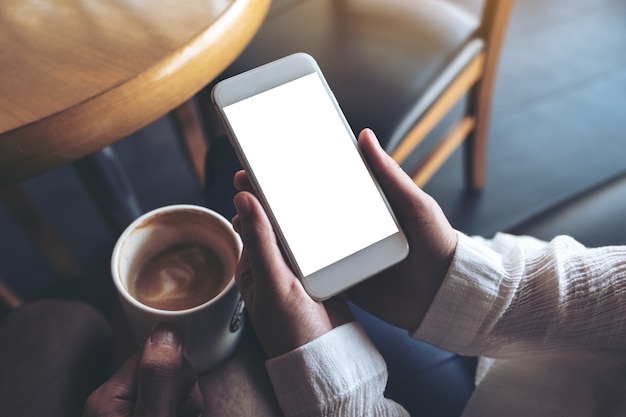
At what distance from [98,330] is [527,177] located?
878 mm

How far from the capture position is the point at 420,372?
0.46 meters

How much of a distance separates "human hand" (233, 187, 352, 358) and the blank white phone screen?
0.7 inches

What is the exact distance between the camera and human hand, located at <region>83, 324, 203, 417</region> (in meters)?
0.34

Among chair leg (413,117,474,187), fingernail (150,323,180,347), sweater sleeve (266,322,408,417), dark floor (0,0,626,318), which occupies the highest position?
fingernail (150,323,180,347)

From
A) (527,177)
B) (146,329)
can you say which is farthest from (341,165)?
(527,177)

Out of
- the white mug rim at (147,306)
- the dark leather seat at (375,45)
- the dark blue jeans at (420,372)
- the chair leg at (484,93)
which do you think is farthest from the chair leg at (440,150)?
the white mug rim at (147,306)

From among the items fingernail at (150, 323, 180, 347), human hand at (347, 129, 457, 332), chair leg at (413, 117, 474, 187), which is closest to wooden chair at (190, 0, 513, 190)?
chair leg at (413, 117, 474, 187)

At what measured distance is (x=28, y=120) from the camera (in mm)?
372

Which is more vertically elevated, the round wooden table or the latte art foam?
the round wooden table

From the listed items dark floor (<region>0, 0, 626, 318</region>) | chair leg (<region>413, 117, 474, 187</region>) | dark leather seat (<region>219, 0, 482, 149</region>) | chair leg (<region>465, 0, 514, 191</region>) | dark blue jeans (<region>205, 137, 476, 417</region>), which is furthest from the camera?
dark floor (<region>0, 0, 626, 318</region>)

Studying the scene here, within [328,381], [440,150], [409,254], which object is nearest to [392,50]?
[440,150]

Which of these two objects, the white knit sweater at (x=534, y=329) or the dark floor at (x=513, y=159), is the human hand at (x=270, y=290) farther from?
the dark floor at (x=513, y=159)

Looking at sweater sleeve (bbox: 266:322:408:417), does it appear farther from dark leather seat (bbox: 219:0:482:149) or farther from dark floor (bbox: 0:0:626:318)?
dark floor (bbox: 0:0:626:318)

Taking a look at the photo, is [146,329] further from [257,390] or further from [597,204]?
[597,204]
